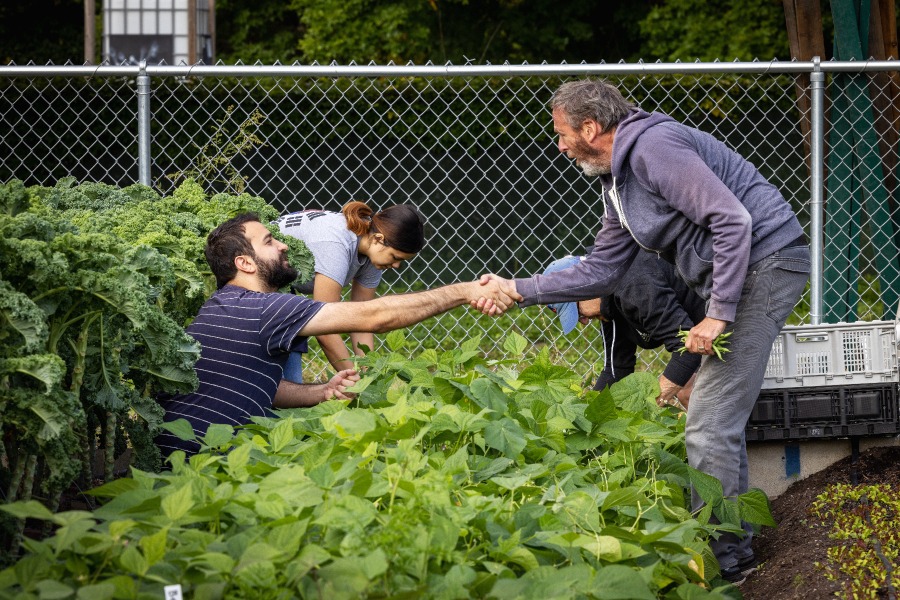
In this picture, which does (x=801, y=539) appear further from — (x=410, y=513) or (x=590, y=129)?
(x=410, y=513)

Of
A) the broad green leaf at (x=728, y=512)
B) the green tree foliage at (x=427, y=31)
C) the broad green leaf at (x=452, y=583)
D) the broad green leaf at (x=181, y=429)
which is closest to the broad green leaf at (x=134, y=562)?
the broad green leaf at (x=452, y=583)

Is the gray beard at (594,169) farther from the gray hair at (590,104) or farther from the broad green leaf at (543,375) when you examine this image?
the broad green leaf at (543,375)

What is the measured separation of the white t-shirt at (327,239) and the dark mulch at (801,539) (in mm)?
2114

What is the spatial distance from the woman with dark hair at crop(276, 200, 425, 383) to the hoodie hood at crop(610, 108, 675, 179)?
1365 mm

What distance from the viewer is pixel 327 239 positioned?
4.70 m

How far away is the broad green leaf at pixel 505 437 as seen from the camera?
3055 mm

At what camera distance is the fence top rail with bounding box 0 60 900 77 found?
15.9 feet

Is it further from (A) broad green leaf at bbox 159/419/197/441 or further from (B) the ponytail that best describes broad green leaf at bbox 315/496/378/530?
(B) the ponytail

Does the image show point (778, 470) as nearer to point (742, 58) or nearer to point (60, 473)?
point (60, 473)

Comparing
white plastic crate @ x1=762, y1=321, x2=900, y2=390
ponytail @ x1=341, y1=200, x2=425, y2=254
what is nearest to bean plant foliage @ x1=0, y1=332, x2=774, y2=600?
white plastic crate @ x1=762, y1=321, x2=900, y2=390

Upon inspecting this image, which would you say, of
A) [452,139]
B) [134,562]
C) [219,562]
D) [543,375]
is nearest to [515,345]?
[543,375]

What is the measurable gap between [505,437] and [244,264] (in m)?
1.29

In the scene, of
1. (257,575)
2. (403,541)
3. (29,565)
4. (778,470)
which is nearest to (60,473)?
(29,565)

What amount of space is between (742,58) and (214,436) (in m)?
10.5
